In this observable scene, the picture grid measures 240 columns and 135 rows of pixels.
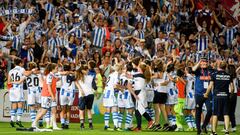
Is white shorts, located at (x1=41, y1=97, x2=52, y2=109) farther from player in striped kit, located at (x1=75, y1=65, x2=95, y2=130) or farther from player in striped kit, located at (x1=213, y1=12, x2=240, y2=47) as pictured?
player in striped kit, located at (x1=213, y1=12, x2=240, y2=47)

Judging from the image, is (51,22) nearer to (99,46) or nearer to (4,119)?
(99,46)

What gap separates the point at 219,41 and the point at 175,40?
2776 millimetres

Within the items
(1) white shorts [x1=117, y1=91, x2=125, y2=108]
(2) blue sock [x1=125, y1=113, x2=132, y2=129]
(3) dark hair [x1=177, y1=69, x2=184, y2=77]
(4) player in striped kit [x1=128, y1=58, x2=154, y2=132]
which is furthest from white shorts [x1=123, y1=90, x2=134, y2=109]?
(3) dark hair [x1=177, y1=69, x2=184, y2=77]

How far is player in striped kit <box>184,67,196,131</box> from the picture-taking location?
33188 mm

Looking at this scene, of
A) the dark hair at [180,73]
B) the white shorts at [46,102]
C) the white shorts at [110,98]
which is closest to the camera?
the white shorts at [46,102]

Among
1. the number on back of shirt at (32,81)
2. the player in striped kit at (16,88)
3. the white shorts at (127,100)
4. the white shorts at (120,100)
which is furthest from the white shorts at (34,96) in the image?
the white shorts at (127,100)

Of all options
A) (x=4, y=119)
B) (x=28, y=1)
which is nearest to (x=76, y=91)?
(x=4, y=119)

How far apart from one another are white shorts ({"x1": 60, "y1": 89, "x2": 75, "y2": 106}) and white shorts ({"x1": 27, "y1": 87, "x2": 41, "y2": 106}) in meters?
0.87

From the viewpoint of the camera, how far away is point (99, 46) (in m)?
41.5

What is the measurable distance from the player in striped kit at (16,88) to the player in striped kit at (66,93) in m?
1.51

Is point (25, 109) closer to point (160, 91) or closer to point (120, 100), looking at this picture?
point (120, 100)

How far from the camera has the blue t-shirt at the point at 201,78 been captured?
30.1 m

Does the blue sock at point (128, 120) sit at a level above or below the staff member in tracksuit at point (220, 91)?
below

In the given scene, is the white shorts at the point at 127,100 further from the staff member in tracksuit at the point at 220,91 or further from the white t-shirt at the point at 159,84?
the staff member in tracksuit at the point at 220,91
